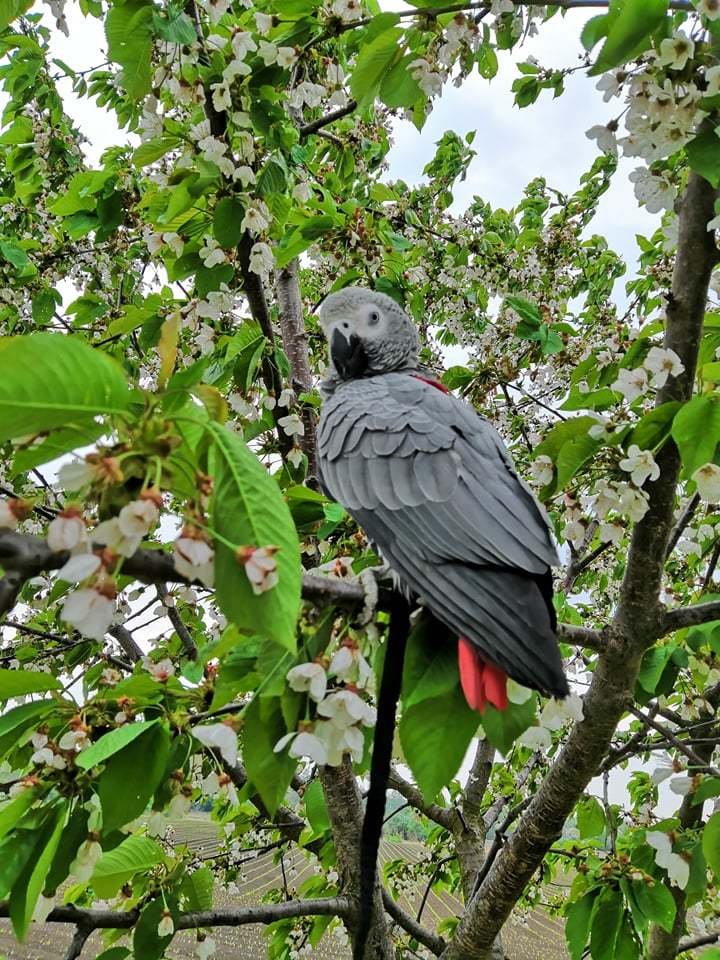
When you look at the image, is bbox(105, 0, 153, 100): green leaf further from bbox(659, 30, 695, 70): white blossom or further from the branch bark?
bbox(659, 30, 695, 70): white blossom

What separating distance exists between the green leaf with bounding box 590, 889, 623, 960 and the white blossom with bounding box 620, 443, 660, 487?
134cm

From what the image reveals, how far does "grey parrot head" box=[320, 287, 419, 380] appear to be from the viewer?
2.04m

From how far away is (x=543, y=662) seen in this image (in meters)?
0.90

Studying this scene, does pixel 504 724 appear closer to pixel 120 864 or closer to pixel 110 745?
pixel 110 745

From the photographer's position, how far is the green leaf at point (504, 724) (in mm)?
1004

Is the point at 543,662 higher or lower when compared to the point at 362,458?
lower

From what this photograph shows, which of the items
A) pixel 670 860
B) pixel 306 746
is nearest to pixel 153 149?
pixel 306 746

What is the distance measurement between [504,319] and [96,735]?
3.01 m

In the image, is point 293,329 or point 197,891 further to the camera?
point 293,329

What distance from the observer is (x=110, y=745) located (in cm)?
93

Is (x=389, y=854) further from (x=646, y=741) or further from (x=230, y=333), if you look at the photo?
(x=230, y=333)

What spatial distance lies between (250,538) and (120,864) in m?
1.19

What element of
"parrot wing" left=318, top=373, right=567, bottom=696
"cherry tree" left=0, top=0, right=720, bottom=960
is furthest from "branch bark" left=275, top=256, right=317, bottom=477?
"parrot wing" left=318, top=373, right=567, bottom=696

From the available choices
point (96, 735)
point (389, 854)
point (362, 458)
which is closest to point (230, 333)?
point (362, 458)
